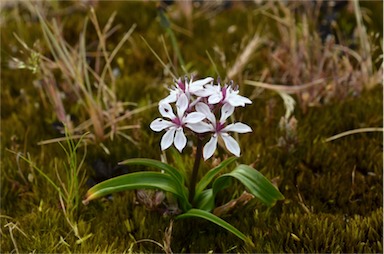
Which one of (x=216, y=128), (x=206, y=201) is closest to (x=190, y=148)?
(x=206, y=201)

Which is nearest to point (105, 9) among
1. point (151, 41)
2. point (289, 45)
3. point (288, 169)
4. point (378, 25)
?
point (151, 41)

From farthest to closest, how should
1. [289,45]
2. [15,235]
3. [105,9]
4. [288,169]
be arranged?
[105,9] < [289,45] < [288,169] < [15,235]

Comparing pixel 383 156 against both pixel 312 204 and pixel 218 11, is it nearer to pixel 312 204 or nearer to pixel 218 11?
pixel 312 204

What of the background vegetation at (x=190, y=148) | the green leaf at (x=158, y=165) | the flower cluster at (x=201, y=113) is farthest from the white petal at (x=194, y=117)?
the background vegetation at (x=190, y=148)

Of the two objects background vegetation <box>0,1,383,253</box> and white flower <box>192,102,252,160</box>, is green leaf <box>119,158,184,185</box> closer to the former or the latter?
background vegetation <box>0,1,383,253</box>

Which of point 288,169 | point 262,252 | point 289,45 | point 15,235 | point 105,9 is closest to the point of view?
point 262,252

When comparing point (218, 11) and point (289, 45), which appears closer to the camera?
point (289, 45)

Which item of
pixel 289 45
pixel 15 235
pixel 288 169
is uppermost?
pixel 289 45
